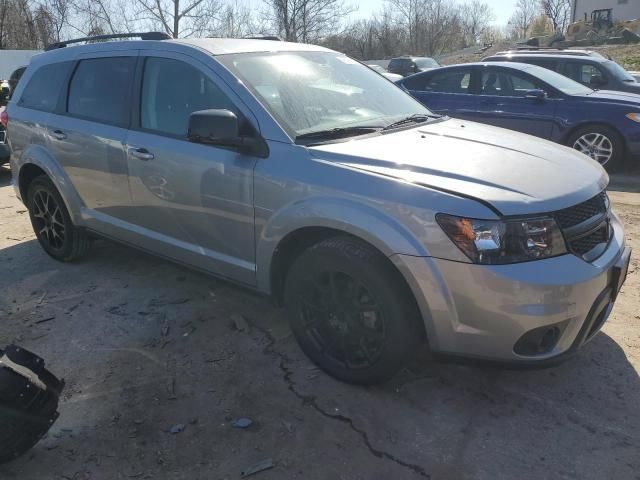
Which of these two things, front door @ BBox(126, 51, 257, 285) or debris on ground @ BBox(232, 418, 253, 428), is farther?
front door @ BBox(126, 51, 257, 285)

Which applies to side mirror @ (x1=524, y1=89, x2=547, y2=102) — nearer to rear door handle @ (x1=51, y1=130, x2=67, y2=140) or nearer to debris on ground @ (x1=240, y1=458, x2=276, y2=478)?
rear door handle @ (x1=51, y1=130, x2=67, y2=140)

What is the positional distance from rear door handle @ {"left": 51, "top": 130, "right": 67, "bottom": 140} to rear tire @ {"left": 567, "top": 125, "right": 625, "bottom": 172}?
6486mm

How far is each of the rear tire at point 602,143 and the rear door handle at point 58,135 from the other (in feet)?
21.3

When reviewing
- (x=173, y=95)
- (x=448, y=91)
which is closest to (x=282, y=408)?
(x=173, y=95)

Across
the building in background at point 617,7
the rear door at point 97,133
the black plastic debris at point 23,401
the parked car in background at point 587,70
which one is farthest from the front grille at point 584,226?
the building in background at point 617,7

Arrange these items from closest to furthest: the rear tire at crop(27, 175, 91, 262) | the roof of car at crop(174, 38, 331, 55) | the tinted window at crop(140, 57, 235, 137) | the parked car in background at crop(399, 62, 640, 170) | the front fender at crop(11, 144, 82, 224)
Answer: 1. the tinted window at crop(140, 57, 235, 137)
2. the roof of car at crop(174, 38, 331, 55)
3. the front fender at crop(11, 144, 82, 224)
4. the rear tire at crop(27, 175, 91, 262)
5. the parked car in background at crop(399, 62, 640, 170)

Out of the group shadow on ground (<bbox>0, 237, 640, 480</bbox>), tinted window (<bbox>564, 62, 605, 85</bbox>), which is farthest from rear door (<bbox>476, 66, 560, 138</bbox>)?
shadow on ground (<bbox>0, 237, 640, 480</bbox>)

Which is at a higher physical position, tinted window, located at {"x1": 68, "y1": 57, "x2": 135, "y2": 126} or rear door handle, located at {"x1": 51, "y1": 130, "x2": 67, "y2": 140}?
tinted window, located at {"x1": 68, "y1": 57, "x2": 135, "y2": 126}

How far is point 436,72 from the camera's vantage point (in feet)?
30.1

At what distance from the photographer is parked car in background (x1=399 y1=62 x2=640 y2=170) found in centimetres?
777

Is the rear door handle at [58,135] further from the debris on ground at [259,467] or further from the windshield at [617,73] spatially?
the windshield at [617,73]

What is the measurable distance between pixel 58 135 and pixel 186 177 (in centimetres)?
159

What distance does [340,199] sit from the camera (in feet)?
9.23

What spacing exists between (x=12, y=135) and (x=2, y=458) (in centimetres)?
340
